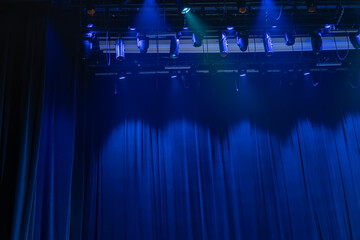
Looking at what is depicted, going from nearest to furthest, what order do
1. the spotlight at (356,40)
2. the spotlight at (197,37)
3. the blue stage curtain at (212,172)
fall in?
the spotlight at (197,37) → the spotlight at (356,40) → the blue stage curtain at (212,172)

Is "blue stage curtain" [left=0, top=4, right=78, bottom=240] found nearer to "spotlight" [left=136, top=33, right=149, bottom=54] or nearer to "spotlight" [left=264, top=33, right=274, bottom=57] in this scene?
"spotlight" [left=136, top=33, right=149, bottom=54]

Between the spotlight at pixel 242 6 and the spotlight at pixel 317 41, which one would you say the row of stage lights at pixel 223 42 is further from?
the spotlight at pixel 242 6

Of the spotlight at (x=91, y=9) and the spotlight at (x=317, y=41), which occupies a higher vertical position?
the spotlight at (x=91, y=9)

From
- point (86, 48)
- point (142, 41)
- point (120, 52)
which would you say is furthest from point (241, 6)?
point (86, 48)

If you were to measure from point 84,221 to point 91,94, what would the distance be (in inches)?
79.0

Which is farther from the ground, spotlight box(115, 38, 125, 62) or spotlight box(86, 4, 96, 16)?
spotlight box(86, 4, 96, 16)

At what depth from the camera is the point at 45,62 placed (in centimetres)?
372

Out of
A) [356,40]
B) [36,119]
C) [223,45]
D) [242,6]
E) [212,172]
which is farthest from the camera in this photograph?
[212,172]

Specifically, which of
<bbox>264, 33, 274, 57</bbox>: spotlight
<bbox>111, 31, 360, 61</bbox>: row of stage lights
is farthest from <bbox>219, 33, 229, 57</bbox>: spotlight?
<bbox>264, 33, 274, 57</bbox>: spotlight

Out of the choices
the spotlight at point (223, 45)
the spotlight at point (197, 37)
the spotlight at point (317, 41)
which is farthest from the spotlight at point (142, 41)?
the spotlight at point (317, 41)

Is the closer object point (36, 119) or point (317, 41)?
point (36, 119)

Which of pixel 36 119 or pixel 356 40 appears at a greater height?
pixel 356 40

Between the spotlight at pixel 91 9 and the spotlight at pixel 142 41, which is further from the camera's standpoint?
the spotlight at pixel 142 41

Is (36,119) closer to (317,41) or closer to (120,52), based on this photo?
(120,52)
